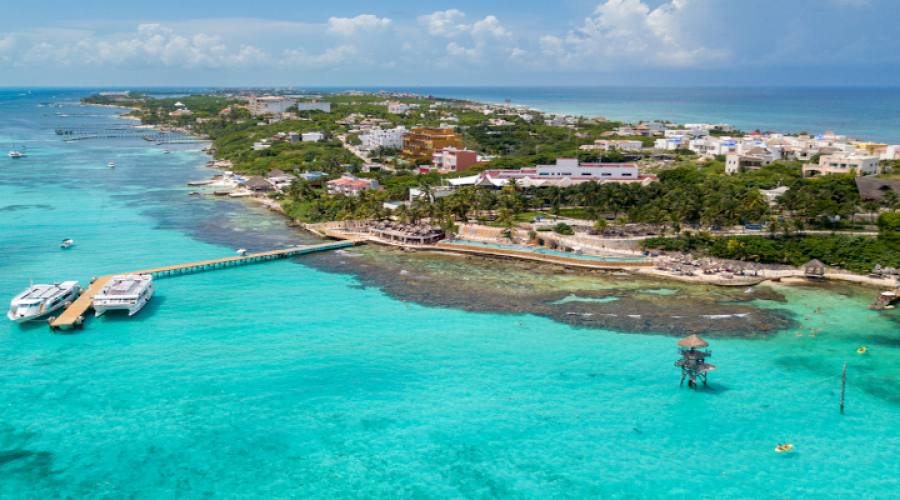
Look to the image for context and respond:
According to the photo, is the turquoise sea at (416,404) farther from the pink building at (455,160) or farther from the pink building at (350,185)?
the pink building at (455,160)

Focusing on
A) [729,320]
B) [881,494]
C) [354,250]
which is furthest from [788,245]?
[354,250]

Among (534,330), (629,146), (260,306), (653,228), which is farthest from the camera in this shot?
(629,146)

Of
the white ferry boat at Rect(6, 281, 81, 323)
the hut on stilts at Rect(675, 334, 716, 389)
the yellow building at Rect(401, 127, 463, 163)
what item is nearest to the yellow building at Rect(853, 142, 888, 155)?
the yellow building at Rect(401, 127, 463, 163)

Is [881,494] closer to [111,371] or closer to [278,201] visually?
[111,371]

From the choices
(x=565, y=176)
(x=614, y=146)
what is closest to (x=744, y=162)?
(x=565, y=176)

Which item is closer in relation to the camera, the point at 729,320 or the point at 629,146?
the point at 729,320

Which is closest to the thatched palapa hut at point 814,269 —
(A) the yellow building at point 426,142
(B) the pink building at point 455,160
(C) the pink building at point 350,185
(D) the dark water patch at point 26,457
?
(C) the pink building at point 350,185

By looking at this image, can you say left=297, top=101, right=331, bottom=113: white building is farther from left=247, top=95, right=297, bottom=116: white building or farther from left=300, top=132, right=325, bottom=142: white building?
left=300, top=132, right=325, bottom=142: white building
